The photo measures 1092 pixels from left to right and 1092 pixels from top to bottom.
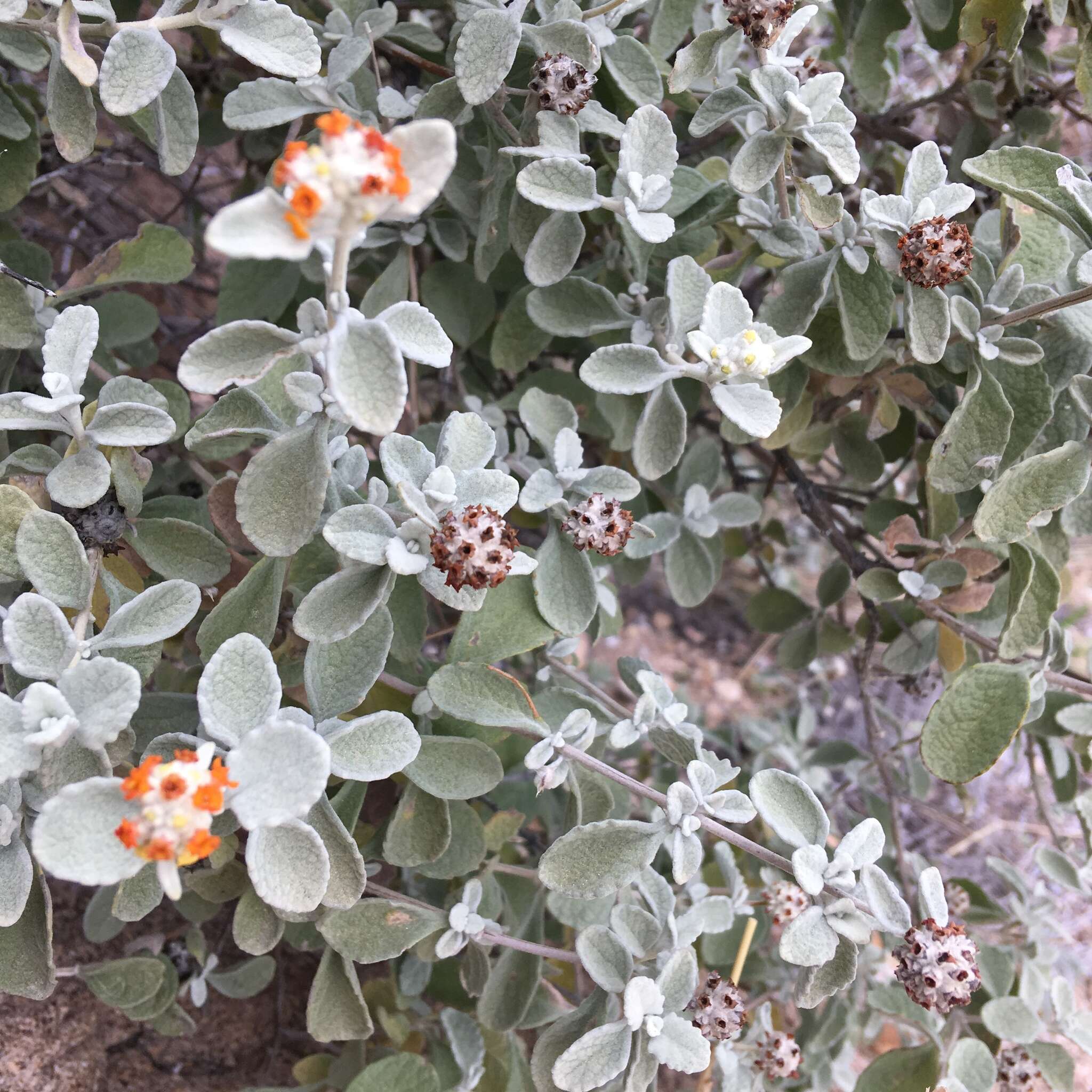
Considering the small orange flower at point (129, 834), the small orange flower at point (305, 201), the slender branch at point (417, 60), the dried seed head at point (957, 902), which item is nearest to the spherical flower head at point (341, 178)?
the small orange flower at point (305, 201)

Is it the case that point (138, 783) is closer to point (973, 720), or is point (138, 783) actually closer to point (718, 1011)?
point (718, 1011)

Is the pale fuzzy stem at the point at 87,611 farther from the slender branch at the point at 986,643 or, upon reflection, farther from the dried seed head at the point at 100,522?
the slender branch at the point at 986,643

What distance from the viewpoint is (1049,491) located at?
3.45 feet

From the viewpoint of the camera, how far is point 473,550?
2.73 ft

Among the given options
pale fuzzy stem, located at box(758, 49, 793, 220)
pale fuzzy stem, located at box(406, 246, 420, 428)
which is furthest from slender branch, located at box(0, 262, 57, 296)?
pale fuzzy stem, located at box(758, 49, 793, 220)

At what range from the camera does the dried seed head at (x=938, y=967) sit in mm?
918

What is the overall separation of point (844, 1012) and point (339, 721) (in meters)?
1.04

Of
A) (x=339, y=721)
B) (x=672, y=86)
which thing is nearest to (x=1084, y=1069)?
(x=339, y=721)

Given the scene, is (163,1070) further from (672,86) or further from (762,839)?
(672,86)

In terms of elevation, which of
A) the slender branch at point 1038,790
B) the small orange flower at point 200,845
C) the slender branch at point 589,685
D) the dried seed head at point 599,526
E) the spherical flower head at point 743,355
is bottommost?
the slender branch at point 1038,790

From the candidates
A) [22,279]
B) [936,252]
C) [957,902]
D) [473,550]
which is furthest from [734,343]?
[957,902]

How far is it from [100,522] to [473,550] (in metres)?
0.44

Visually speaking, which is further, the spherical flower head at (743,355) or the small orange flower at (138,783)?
the spherical flower head at (743,355)

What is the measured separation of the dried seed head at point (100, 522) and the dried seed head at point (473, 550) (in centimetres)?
38
